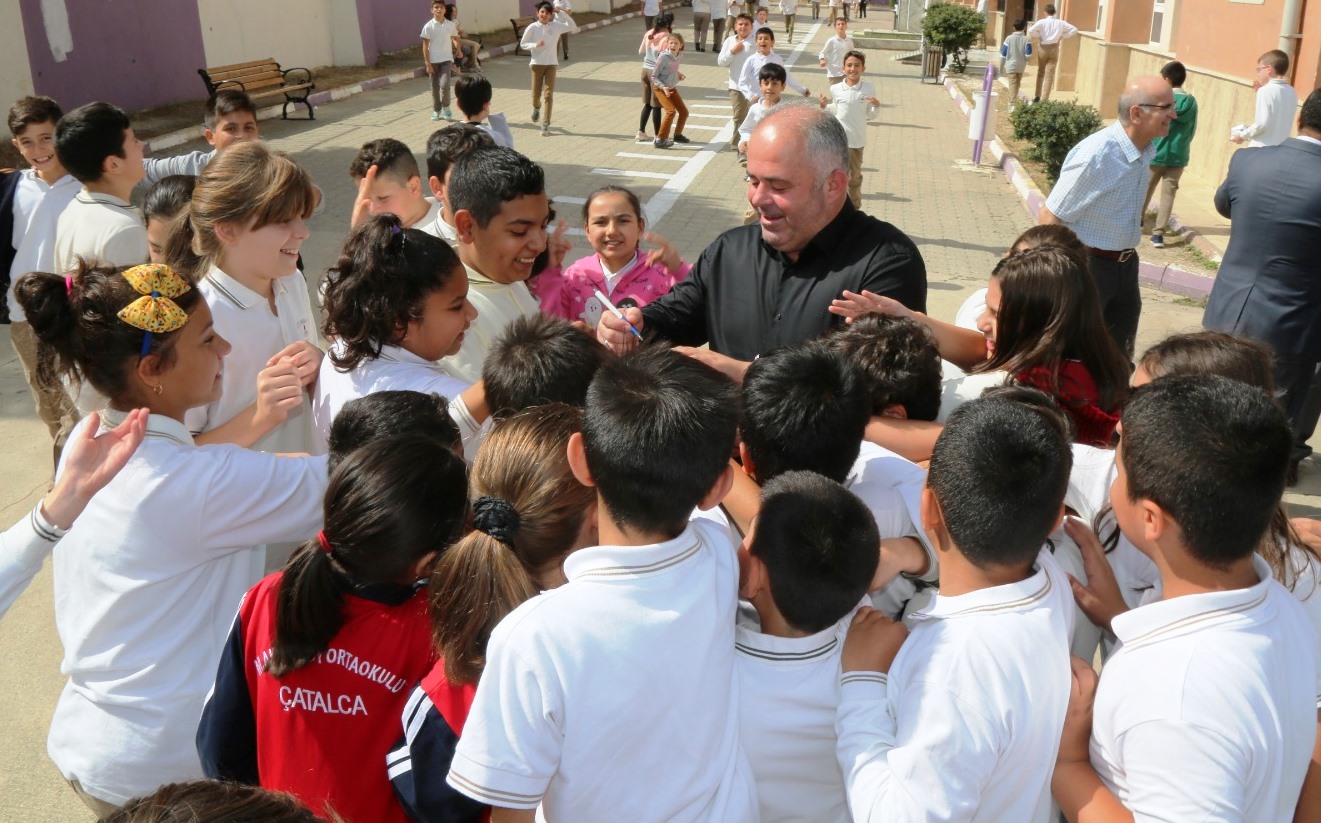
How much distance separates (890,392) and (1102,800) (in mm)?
1119

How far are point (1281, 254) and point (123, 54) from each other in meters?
15.3

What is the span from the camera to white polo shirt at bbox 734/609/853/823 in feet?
6.12

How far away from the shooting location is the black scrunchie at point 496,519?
1.87m

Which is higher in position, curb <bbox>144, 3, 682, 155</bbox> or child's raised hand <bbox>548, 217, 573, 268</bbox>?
child's raised hand <bbox>548, 217, 573, 268</bbox>

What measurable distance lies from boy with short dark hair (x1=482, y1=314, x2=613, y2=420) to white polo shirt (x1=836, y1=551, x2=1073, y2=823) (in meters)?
1.08

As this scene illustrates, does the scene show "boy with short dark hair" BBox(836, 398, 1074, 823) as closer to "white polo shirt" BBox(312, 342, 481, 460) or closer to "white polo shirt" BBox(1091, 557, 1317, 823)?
"white polo shirt" BBox(1091, 557, 1317, 823)

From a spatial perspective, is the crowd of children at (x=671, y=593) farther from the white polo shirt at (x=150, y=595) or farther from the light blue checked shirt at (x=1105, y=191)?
the light blue checked shirt at (x=1105, y=191)

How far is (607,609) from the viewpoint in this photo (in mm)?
1682

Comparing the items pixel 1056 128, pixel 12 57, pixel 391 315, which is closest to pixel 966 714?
pixel 391 315

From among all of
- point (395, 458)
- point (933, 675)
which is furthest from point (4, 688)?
point (933, 675)

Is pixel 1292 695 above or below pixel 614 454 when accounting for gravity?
below

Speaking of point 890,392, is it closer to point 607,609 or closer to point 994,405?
point 994,405

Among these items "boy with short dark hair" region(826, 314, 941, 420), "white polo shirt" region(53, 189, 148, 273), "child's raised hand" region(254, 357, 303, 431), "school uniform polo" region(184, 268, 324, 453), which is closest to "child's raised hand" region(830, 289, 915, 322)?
"boy with short dark hair" region(826, 314, 941, 420)

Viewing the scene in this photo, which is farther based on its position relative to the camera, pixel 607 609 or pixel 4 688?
pixel 4 688
